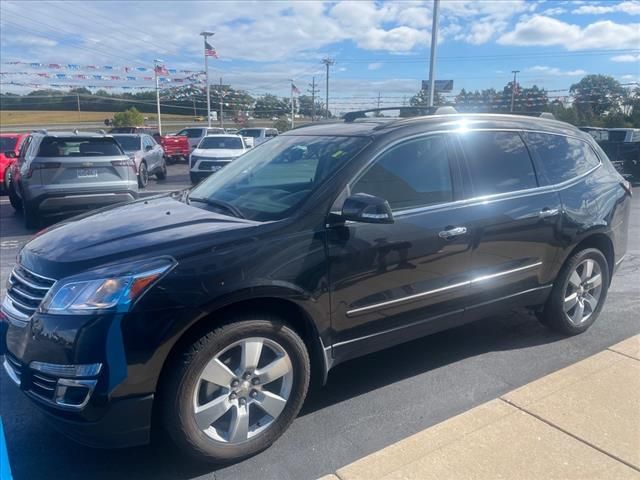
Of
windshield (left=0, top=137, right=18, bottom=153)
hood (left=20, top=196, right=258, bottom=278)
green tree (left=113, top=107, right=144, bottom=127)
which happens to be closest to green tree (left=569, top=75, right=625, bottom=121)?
green tree (left=113, top=107, right=144, bottom=127)

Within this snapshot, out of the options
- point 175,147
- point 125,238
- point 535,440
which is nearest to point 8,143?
point 175,147

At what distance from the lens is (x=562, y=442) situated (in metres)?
2.96

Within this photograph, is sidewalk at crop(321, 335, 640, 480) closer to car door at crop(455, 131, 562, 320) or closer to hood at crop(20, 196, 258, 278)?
car door at crop(455, 131, 562, 320)

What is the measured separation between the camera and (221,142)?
1925 centimetres

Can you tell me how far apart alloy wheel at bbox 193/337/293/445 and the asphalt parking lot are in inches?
8.0

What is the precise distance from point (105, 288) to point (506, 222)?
272 centimetres

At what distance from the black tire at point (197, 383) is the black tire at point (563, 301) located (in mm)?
2410

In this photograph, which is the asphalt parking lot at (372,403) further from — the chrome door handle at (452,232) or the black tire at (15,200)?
the black tire at (15,200)

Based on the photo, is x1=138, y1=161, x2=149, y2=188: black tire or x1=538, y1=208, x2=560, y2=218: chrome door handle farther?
x1=138, y1=161, x2=149, y2=188: black tire

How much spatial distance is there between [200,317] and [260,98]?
71.2m

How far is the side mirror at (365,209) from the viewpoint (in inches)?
119

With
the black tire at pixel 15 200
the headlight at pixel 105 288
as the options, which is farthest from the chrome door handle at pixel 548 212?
the black tire at pixel 15 200

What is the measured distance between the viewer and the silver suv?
29.9ft

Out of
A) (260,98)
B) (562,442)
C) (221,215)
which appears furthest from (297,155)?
(260,98)
